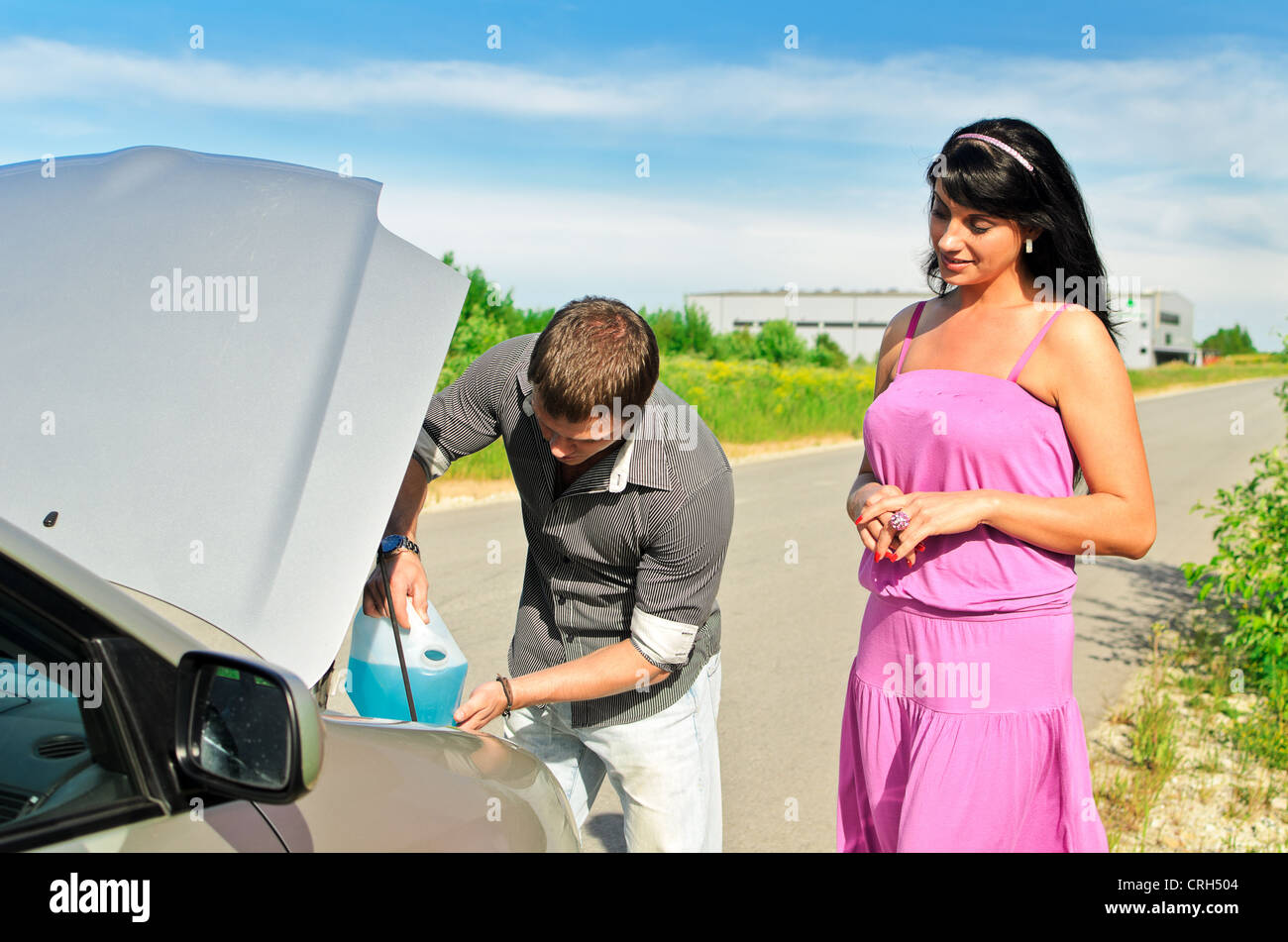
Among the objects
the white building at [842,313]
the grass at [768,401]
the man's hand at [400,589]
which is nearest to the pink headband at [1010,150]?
the man's hand at [400,589]

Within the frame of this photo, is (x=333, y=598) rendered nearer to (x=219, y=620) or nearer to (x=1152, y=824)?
(x=219, y=620)

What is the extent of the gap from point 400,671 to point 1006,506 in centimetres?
139

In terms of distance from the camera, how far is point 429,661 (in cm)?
258

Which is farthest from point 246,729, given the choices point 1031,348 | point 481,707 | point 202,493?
point 1031,348

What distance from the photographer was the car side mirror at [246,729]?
1.36m

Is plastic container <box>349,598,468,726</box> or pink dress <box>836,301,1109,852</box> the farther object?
plastic container <box>349,598,468,726</box>

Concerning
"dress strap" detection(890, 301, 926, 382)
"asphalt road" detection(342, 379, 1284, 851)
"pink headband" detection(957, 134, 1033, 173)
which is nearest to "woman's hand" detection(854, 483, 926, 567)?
"dress strap" detection(890, 301, 926, 382)

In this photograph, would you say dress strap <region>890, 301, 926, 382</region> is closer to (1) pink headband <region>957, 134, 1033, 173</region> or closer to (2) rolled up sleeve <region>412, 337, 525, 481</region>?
(1) pink headband <region>957, 134, 1033, 173</region>

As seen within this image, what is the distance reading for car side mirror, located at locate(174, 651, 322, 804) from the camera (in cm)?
136

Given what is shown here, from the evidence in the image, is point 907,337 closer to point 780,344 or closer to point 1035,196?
point 1035,196

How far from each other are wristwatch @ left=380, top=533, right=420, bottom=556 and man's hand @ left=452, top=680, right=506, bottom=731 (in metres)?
0.40

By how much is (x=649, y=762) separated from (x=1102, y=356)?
55.1 inches

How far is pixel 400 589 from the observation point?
2607 millimetres
